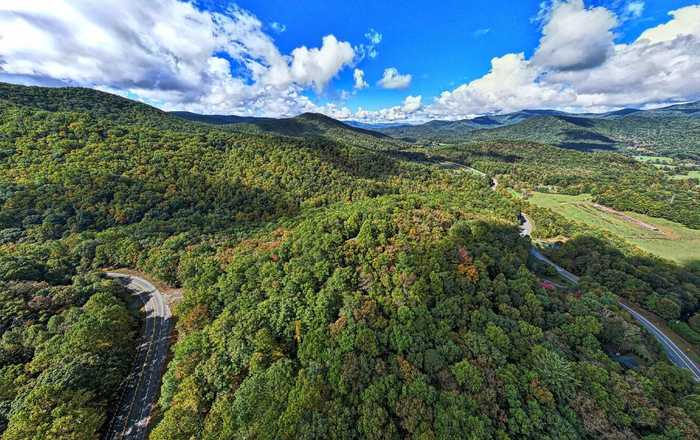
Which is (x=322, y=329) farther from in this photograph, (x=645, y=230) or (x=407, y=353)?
(x=645, y=230)

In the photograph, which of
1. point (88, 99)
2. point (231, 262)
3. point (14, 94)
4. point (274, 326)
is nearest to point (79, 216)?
point (231, 262)

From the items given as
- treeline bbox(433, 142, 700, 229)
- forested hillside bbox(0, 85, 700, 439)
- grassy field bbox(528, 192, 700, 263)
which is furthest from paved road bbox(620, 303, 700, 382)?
treeline bbox(433, 142, 700, 229)

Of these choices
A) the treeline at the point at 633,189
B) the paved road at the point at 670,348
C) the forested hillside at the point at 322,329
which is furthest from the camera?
the treeline at the point at 633,189

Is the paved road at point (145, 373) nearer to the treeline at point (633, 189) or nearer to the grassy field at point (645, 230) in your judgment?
the grassy field at point (645, 230)

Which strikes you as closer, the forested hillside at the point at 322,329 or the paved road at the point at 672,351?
the forested hillside at the point at 322,329

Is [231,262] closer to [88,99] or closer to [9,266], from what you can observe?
[9,266]

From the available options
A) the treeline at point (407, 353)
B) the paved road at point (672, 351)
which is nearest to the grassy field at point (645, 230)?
the paved road at point (672, 351)

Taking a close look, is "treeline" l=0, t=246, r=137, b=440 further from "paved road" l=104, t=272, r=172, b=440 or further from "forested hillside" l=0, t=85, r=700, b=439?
"paved road" l=104, t=272, r=172, b=440
